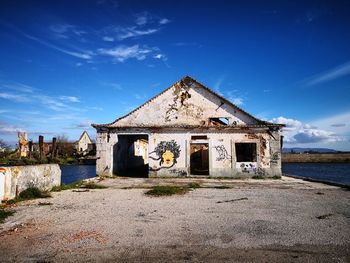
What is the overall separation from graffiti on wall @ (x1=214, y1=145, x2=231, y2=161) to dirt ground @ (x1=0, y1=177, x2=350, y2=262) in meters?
7.45

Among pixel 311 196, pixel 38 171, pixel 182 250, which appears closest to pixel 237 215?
pixel 182 250

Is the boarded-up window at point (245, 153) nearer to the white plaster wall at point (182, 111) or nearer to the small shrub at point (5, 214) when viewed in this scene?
the white plaster wall at point (182, 111)

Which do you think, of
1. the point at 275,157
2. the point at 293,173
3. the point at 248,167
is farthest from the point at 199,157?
the point at 293,173

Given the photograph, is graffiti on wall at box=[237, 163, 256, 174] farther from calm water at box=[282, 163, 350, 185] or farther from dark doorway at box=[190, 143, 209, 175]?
calm water at box=[282, 163, 350, 185]

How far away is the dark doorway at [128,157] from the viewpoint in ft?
55.4

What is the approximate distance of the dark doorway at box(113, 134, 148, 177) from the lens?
1689cm

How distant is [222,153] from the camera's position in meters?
15.6

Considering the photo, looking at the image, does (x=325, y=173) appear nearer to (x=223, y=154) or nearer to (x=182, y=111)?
(x=223, y=154)

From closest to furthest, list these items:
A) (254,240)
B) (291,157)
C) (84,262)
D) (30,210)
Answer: (84,262)
(254,240)
(30,210)
(291,157)

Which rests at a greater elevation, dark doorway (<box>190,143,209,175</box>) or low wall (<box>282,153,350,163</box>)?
dark doorway (<box>190,143,209,175</box>)

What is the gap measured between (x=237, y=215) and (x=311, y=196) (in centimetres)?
433

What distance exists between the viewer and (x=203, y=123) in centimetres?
1605

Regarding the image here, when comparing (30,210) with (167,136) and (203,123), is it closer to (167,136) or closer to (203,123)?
(167,136)

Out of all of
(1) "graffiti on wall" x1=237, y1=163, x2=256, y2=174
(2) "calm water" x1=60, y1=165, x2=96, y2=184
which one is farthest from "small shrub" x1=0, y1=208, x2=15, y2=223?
(2) "calm water" x1=60, y1=165, x2=96, y2=184
